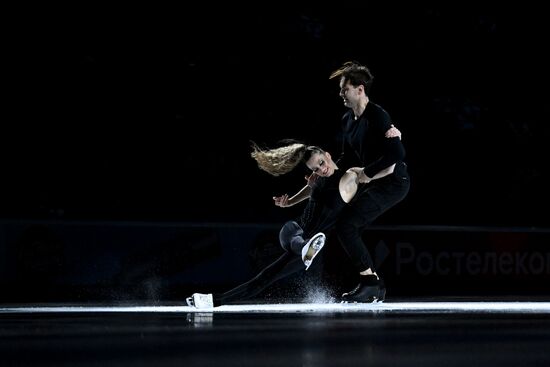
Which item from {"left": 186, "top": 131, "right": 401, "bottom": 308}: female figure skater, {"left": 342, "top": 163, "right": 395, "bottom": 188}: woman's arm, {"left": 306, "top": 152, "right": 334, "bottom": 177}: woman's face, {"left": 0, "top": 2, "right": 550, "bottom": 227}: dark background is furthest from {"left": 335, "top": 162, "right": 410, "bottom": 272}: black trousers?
{"left": 0, "top": 2, "right": 550, "bottom": 227}: dark background

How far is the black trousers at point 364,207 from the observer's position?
10.5 meters

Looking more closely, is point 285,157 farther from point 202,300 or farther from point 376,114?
point 202,300

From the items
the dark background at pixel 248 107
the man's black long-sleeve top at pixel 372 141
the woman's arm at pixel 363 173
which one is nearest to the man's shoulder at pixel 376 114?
the man's black long-sleeve top at pixel 372 141

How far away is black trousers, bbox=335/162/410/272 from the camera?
10.5 meters

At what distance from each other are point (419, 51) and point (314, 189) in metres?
13.1

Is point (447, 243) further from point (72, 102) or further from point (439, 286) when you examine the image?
point (72, 102)

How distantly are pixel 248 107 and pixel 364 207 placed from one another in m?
11.3

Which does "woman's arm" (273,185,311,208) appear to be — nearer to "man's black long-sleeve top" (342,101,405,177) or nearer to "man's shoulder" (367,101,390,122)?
"man's black long-sleeve top" (342,101,405,177)

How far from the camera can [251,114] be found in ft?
70.9

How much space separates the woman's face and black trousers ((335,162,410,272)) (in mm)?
408

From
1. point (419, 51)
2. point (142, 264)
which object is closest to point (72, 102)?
point (142, 264)

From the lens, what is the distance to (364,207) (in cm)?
1055

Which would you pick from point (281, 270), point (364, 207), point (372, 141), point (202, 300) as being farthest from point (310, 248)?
point (202, 300)

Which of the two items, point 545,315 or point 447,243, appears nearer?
point 545,315
